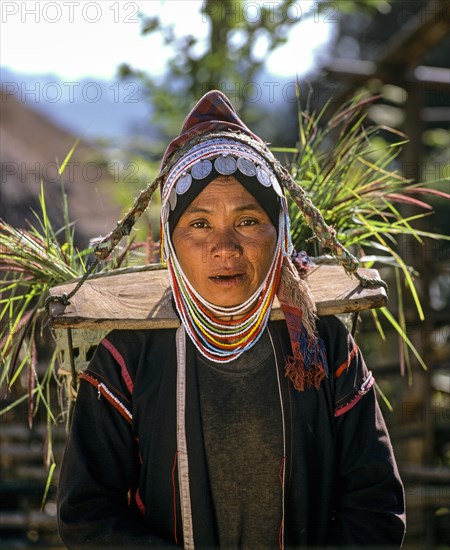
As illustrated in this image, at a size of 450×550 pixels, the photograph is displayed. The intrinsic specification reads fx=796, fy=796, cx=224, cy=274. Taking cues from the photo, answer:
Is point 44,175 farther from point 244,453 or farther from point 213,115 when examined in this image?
point 244,453

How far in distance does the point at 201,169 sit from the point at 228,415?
2.33 feet

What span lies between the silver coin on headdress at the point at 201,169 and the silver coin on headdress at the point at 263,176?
0.47 feet

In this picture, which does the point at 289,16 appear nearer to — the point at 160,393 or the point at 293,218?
the point at 293,218

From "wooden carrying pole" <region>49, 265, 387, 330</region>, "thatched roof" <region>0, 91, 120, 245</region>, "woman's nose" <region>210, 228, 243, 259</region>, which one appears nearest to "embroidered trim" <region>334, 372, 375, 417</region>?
"wooden carrying pole" <region>49, 265, 387, 330</region>

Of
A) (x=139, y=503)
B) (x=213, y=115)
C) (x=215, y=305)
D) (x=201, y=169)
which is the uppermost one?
(x=213, y=115)

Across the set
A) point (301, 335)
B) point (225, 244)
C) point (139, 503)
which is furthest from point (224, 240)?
point (139, 503)

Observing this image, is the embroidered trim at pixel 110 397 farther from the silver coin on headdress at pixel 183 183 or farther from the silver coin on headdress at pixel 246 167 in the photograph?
the silver coin on headdress at pixel 246 167

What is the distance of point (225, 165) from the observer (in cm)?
228

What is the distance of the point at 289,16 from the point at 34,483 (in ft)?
12.3

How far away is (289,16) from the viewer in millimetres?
5328

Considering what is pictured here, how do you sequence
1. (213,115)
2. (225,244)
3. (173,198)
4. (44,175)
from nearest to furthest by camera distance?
1. (225,244)
2. (173,198)
3. (213,115)
4. (44,175)

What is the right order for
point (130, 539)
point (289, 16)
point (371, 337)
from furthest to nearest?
1. point (371, 337)
2. point (289, 16)
3. point (130, 539)

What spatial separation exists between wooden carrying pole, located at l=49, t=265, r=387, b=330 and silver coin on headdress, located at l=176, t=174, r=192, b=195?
38cm

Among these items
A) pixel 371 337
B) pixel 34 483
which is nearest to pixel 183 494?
pixel 34 483
